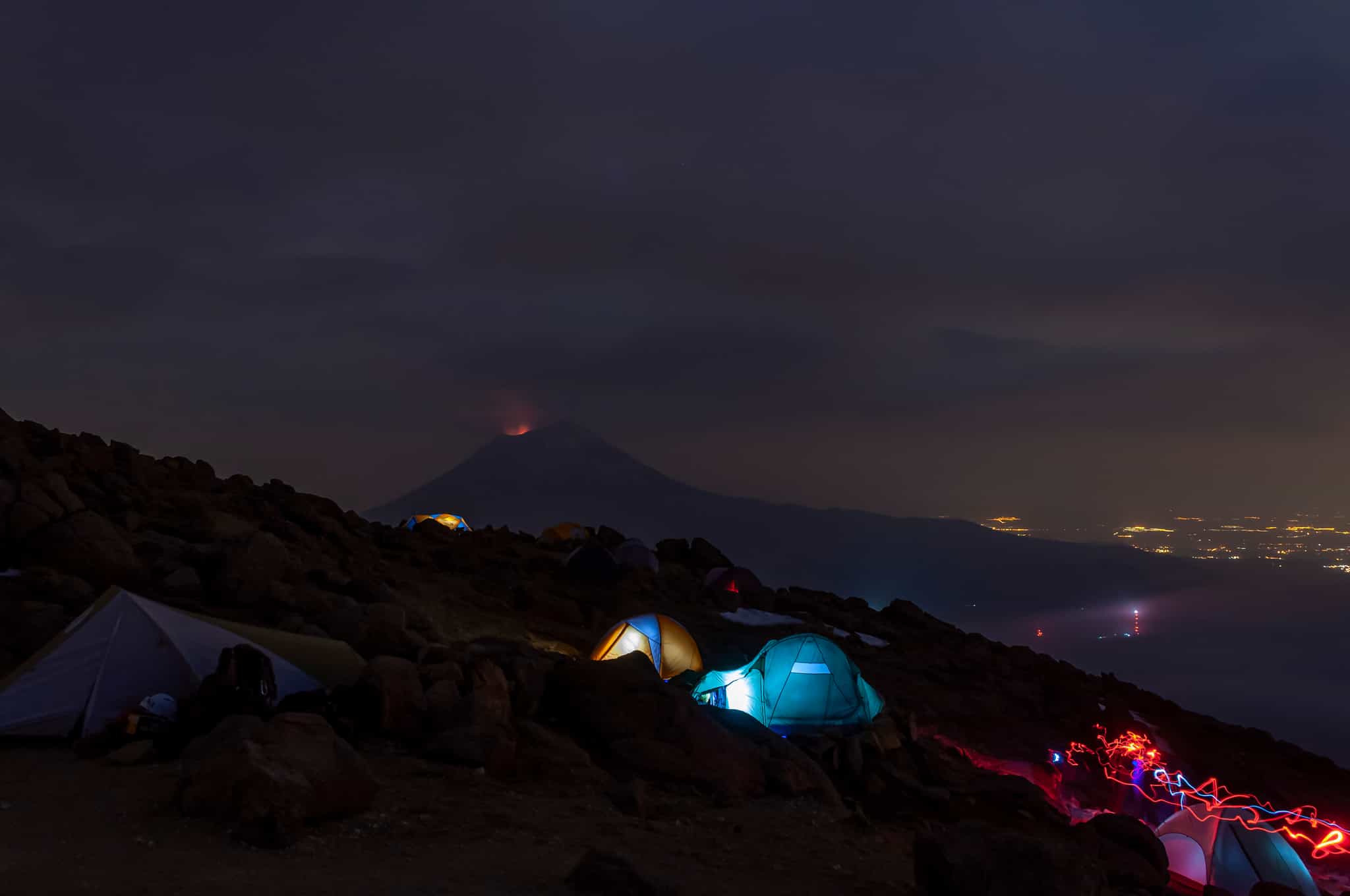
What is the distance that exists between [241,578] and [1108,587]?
175 meters

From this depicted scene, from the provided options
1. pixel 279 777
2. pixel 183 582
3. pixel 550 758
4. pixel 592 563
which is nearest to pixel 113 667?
pixel 279 777

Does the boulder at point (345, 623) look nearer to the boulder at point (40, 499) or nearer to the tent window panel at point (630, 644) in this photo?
the boulder at point (40, 499)

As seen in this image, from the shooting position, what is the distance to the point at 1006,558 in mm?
199125

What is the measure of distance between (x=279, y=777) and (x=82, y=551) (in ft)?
36.4

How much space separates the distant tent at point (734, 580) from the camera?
121 feet

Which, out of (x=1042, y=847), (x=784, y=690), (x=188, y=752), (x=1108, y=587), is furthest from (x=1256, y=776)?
(x=1108, y=587)

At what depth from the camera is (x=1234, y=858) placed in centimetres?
1429

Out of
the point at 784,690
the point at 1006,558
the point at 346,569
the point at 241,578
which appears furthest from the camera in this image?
the point at 1006,558

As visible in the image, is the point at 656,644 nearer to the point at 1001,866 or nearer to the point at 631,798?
the point at 631,798

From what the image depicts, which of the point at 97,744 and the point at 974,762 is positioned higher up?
the point at 97,744

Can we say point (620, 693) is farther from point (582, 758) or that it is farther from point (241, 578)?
point (241, 578)

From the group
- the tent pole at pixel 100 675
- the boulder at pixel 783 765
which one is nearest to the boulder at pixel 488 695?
the boulder at pixel 783 765

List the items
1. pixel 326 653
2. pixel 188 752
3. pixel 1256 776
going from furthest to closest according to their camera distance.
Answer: pixel 1256 776
pixel 326 653
pixel 188 752

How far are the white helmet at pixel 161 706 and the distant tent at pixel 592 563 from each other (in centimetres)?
2300
